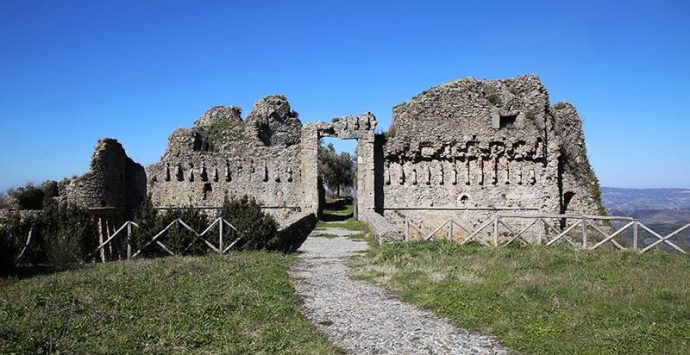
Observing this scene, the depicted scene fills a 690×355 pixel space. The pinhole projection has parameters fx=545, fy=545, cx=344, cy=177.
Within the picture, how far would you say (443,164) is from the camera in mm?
27719

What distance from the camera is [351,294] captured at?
1014 cm

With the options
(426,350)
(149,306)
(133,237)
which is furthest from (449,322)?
(133,237)

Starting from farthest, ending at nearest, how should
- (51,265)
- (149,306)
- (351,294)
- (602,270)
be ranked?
(51,265) < (602,270) < (351,294) < (149,306)

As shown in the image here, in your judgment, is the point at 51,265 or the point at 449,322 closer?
the point at 449,322

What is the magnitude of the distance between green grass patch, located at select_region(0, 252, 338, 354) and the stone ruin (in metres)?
15.6

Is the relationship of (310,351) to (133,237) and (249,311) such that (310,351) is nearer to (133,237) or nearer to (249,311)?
(249,311)

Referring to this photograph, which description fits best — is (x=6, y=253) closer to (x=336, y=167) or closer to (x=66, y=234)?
(x=66, y=234)

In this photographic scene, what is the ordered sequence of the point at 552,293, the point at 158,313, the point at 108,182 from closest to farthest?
the point at 158,313
the point at 552,293
the point at 108,182

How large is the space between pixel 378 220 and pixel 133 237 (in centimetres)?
890

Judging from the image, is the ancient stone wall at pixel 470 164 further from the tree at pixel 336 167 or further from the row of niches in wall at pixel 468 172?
the tree at pixel 336 167

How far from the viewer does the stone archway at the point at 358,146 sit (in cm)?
2709

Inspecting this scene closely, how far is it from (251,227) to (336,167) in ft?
115

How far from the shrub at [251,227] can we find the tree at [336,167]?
33206mm

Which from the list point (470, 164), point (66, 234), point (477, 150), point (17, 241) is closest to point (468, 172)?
point (470, 164)
